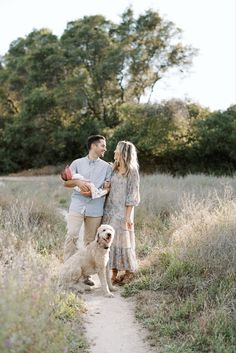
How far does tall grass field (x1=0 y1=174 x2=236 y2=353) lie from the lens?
11.8 feet

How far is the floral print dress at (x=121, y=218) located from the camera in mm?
6578

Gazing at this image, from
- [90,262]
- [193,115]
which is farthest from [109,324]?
[193,115]

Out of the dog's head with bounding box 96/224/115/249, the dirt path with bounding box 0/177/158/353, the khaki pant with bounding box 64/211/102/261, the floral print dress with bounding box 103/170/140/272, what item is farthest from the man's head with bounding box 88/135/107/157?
the dirt path with bounding box 0/177/158/353

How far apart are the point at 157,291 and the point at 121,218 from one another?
1078 mm

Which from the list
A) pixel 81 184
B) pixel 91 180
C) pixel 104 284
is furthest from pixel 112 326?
pixel 91 180

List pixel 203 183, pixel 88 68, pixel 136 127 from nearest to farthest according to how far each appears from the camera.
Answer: pixel 203 183 → pixel 136 127 → pixel 88 68

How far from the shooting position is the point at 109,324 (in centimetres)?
527

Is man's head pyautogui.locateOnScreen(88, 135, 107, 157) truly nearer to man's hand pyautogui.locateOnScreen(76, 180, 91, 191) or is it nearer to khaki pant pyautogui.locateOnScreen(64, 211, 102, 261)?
man's hand pyautogui.locateOnScreen(76, 180, 91, 191)

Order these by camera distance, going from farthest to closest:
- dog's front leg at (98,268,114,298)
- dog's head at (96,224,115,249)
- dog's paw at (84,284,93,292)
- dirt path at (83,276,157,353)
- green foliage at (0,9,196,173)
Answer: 1. green foliage at (0,9,196,173)
2. dog's paw at (84,284,93,292)
3. dog's front leg at (98,268,114,298)
4. dog's head at (96,224,115,249)
5. dirt path at (83,276,157,353)

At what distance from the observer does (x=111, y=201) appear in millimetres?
6633

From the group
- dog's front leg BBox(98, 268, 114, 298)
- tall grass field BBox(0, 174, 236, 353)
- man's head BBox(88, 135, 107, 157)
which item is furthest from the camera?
man's head BBox(88, 135, 107, 157)

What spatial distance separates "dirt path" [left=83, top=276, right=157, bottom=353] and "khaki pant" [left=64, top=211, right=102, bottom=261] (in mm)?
743

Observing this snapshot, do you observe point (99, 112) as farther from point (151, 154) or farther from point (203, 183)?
point (203, 183)

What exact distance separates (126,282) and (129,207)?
1004 mm
